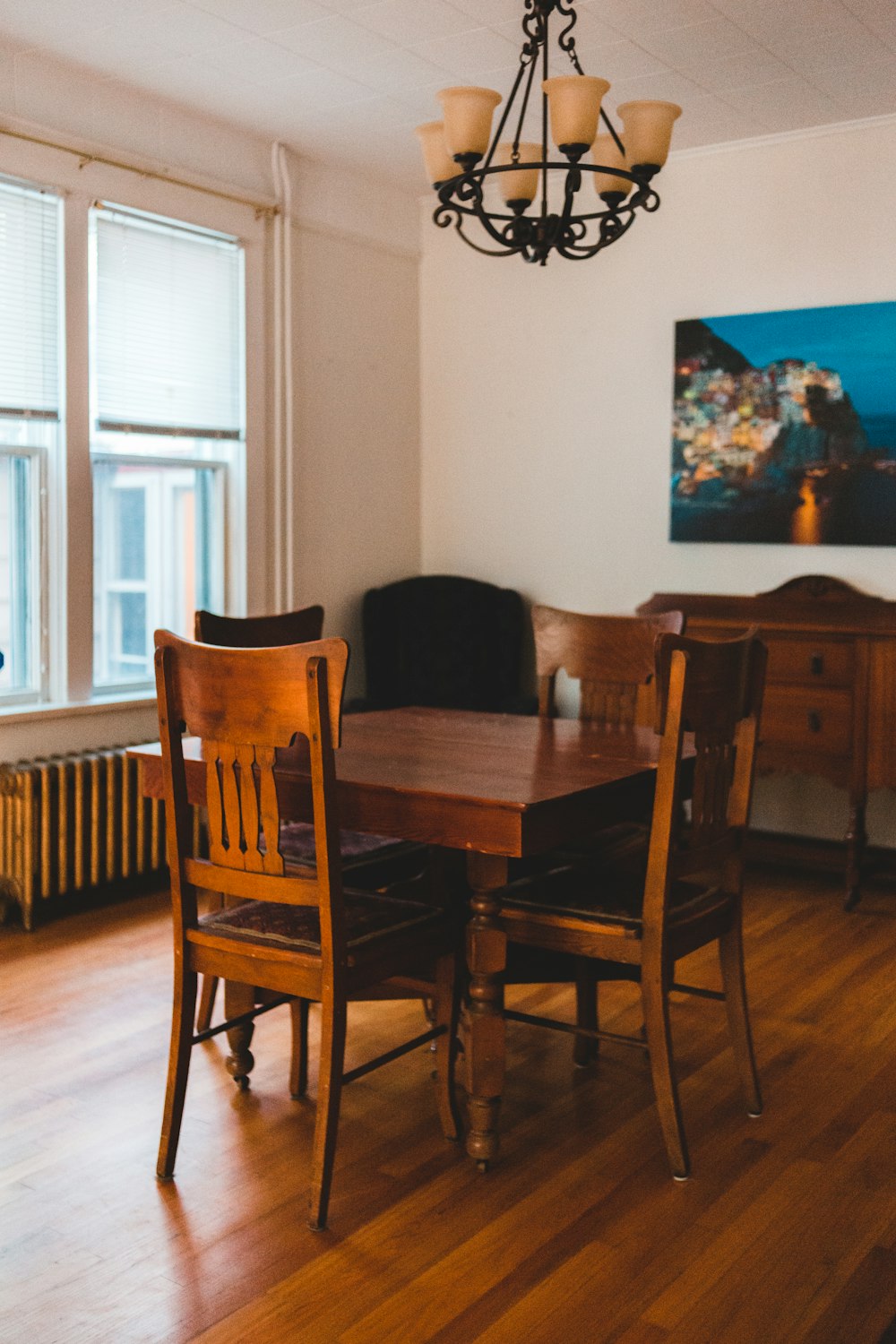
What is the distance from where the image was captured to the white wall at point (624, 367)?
4777mm

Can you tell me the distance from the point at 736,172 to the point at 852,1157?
3.78 m

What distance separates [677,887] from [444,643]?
2789mm

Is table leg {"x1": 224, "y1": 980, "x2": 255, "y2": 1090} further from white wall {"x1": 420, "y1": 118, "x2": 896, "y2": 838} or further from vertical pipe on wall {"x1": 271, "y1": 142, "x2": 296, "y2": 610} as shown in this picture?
white wall {"x1": 420, "y1": 118, "x2": 896, "y2": 838}

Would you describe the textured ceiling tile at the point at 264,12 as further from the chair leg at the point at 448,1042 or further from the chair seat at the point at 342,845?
the chair leg at the point at 448,1042

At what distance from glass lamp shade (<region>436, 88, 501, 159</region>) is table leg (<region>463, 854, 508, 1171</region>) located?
1.59 m

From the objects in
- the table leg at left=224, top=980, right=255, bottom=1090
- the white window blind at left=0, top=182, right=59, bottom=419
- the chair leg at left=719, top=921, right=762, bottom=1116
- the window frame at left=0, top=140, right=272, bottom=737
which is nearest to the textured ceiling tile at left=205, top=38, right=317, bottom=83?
the window frame at left=0, top=140, right=272, bottom=737

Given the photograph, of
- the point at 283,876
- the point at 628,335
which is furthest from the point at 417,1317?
the point at 628,335

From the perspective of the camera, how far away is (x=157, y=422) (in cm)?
467

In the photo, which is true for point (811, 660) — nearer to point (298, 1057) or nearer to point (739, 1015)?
point (739, 1015)

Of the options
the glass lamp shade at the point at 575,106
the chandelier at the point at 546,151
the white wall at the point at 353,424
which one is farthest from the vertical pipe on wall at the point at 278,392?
the glass lamp shade at the point at 575,106

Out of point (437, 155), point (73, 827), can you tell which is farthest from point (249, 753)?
point (73, 827)

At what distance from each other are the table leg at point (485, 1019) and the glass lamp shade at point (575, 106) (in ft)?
5.21

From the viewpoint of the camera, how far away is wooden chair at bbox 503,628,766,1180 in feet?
7.95

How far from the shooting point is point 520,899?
8.64 ft
